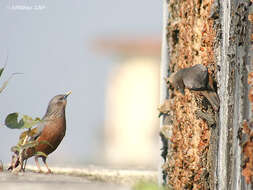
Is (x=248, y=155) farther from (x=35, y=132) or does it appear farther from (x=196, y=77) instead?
(x=35, y=132)

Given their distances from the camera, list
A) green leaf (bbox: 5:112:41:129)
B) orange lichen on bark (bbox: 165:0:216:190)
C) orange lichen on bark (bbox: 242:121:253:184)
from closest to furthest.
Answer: orange lichen on bark (bbox: 242:121:253:184) → green leaf (bbox: 5:112:41:129) → orange lichen on bark (bbox: 165:0:216:190)

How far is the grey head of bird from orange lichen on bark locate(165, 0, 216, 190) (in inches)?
20.5

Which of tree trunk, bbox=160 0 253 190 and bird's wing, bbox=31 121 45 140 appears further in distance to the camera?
bird's wing, bbox=31 121 45 140

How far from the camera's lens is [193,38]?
6.73 feet

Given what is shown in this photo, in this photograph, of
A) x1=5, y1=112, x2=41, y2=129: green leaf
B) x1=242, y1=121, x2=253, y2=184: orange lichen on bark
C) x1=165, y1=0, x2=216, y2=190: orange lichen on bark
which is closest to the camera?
x1=242, y1=121, x2=253, y2=184: orange lichen on bark

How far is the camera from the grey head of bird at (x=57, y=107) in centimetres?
184

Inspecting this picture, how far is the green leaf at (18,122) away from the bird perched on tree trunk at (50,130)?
0.05 meters

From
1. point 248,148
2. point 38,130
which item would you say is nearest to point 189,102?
point 248,148

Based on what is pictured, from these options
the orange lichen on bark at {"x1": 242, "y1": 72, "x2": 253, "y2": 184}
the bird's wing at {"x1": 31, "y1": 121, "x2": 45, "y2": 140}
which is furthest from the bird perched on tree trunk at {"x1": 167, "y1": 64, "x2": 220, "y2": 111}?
the bird's wing at {"x1": 31, "y1": 121, "x2": 45, "y2": 140}

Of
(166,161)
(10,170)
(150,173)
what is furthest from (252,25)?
(150,173)

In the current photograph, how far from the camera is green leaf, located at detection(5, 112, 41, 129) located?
5.87 ft

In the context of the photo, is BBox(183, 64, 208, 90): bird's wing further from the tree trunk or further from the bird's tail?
the bird's tail

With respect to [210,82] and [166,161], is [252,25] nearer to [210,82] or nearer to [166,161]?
[210,82]

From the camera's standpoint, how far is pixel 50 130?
6.00ft
